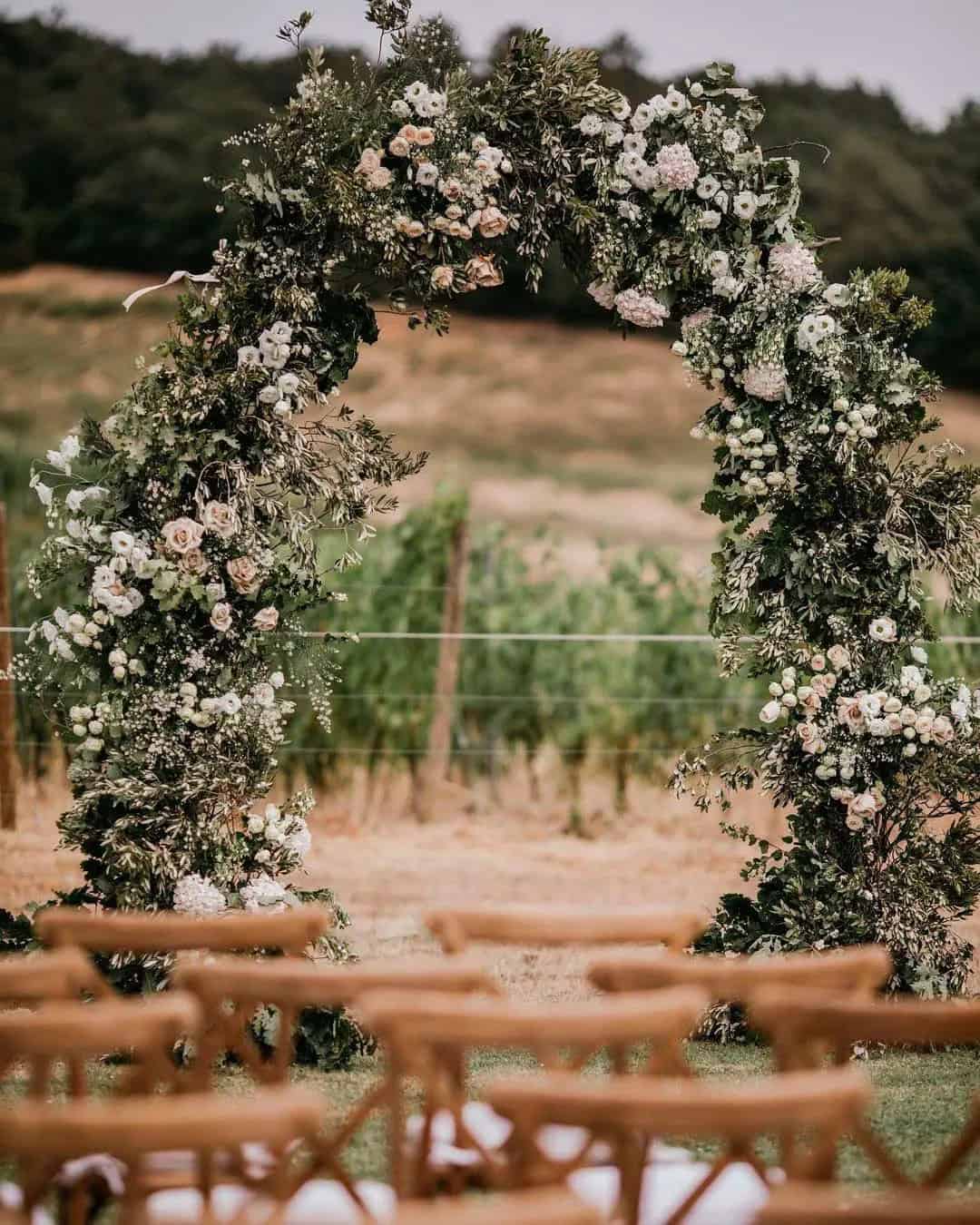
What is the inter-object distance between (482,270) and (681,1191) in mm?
2750

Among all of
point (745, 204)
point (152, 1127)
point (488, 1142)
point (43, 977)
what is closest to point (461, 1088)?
point (488, 1142)

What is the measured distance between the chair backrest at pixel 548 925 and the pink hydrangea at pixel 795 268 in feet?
7.83

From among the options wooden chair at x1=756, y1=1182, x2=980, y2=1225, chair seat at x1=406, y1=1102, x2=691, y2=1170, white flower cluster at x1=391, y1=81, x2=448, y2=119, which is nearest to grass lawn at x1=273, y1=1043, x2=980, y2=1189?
chair seat at x1=406, y1=1102, x2=691, y2=1170

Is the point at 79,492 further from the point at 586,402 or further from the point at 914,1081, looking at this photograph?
the point at 586,402

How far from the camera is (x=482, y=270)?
4453 millimetres

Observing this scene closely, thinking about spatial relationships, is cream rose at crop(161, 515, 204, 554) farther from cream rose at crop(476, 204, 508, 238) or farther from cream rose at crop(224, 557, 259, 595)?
cream rose at crop(476, 204, 508, 238)

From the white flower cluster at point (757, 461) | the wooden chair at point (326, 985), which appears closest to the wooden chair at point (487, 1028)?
the wooden chair at point (326, 985)

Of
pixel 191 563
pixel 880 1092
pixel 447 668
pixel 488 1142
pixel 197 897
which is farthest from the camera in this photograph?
pixel 447 668

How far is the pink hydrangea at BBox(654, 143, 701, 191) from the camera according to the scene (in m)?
4.45

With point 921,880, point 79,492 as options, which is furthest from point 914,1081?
point 79,492

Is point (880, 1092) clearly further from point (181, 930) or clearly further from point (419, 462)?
point (419, 462)

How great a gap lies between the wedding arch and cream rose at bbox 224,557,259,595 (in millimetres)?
10

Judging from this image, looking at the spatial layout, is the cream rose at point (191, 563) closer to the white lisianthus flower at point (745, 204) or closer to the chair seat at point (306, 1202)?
the chair seat at point (306, 1202)

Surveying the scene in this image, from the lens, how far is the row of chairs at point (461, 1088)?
6.02ft
